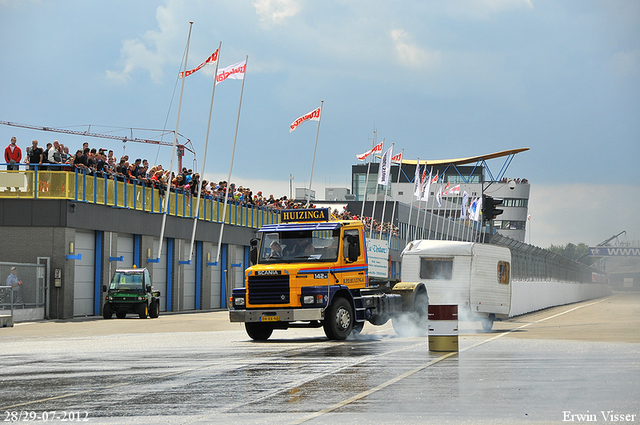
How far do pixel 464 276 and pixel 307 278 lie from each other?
28.7 ft

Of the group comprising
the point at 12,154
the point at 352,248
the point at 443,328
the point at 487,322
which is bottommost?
the point at 487,322

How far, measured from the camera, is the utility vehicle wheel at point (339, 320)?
71.5ft

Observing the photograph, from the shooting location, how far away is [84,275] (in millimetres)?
37969

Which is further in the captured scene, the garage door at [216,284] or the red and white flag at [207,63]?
the garage door at [216,284]

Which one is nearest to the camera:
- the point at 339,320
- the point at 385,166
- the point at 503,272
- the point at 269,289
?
the point at 269,289

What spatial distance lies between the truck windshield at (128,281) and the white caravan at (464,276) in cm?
1204

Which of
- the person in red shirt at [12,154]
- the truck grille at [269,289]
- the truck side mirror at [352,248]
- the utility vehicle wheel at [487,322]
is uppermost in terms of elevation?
the person in red shirt at [12,154]

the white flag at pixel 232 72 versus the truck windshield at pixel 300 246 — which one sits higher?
the white flag at pixel 232 72

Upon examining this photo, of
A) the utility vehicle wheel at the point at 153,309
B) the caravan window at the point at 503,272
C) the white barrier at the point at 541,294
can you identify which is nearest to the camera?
the caravan window at the point at 503,272

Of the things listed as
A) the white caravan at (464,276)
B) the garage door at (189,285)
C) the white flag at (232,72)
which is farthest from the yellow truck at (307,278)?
the garage door at (189,285)

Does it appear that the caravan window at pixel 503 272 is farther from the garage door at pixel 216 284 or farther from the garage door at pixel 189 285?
the garage door at pixel 216 284

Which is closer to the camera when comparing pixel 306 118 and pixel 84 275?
pixel 84 275

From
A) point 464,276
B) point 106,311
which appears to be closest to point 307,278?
point 464,276

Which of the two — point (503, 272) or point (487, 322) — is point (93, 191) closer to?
point (503, 272)
